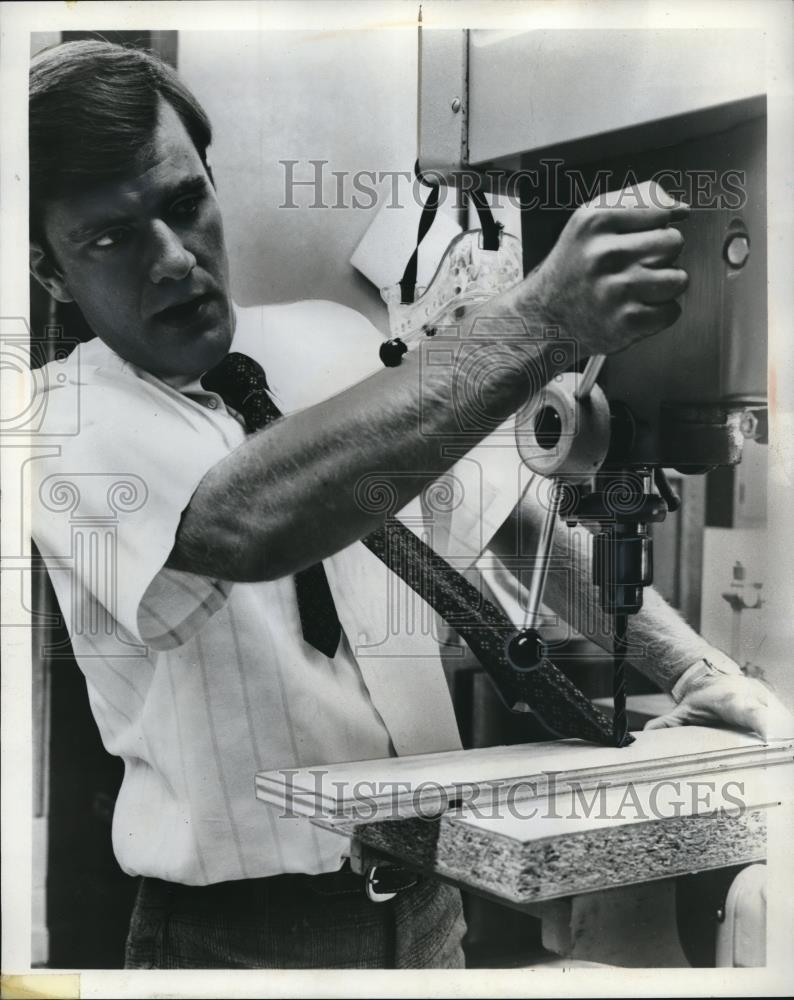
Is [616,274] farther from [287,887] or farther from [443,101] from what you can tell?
[287,887]

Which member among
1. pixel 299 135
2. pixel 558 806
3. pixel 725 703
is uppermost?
pixel 299 135

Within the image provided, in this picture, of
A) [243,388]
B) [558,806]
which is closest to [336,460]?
[243,388]

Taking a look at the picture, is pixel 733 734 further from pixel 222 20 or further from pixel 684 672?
pixel 222 20

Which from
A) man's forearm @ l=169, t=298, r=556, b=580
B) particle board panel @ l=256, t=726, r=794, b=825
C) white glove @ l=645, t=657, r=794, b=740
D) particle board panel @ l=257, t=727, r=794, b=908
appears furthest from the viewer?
white glove @ l=645, t=657, r=794, b=740

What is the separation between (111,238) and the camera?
1.66 meters

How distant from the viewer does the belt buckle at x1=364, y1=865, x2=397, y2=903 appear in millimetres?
1671

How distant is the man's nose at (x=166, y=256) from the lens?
5.45 ft

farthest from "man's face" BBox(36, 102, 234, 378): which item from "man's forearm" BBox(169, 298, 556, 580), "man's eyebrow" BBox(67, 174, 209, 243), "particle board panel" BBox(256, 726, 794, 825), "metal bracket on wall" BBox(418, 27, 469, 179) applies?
"particle board panel" BBox(256, 726, 794, 825)

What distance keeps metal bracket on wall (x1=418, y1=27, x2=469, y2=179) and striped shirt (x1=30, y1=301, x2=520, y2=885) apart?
28 cm

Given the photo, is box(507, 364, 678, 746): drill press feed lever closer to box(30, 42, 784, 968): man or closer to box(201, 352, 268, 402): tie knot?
box(30, 42, 784, 968): man

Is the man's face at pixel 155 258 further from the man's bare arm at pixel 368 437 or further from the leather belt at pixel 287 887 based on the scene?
the leather belt at pixel 287 887

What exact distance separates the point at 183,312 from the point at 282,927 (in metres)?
0.98

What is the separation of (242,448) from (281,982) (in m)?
0.86

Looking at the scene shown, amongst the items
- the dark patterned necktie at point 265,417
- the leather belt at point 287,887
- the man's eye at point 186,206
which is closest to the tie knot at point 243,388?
the dark patterned necktie at point 265,417
